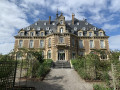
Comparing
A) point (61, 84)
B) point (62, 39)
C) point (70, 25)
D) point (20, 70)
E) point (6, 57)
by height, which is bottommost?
point (61, 84)

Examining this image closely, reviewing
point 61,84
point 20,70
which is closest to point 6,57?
point 20,70

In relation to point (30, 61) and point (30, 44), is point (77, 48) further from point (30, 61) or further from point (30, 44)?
point (30, 61)

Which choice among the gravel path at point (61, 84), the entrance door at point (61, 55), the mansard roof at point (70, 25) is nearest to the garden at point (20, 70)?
the gravel path at point (61, 84)

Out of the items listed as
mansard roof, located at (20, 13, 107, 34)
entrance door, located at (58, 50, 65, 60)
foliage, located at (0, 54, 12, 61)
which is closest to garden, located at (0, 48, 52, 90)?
foliage, located at (0, 54, 12, 61)

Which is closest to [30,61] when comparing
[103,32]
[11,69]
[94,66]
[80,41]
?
[11,69]

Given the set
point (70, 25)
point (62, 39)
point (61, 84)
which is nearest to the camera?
point (61, 84)

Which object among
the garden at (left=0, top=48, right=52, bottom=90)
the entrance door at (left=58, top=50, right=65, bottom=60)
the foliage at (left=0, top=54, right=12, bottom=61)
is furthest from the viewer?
the entrance door at (left=58, top=50, right=65, bottom=60)

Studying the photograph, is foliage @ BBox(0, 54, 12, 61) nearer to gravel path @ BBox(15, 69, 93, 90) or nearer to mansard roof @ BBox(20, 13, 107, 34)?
gravel path @ BBox(15, 69, 93, 90)

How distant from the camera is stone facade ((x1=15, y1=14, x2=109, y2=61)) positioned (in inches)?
805

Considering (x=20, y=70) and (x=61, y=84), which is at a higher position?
(x=20, y=70)

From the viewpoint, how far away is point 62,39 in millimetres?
21047

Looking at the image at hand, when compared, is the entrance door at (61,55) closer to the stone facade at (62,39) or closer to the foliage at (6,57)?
the stone facade at (62,39)

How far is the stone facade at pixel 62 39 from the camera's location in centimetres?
2045

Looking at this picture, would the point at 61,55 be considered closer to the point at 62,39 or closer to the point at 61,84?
the point at 62,39
